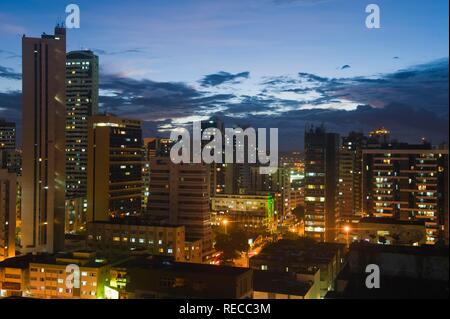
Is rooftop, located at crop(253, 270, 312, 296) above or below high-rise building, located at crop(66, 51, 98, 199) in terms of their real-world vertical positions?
below

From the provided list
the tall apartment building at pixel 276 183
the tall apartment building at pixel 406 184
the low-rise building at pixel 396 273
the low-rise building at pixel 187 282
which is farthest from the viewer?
the tall apartment building at pixel 276 183

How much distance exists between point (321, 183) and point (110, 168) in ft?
24.0

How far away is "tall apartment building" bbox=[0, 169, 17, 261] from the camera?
430 inches

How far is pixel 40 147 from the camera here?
12484mm

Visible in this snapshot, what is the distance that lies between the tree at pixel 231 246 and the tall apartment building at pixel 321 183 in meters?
3.42

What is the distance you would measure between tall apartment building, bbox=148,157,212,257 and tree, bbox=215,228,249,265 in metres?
0.43

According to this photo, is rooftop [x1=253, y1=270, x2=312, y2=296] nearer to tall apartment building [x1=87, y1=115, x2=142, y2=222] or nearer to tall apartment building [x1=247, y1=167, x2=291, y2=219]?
tall apartment building [x1=87, y1=115, x2=142, y2=222]

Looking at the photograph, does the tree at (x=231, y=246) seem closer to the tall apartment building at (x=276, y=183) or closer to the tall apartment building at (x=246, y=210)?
the tall apartment building at (x=246, y=210)

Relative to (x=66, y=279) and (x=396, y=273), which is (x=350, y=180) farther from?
(x=396, y=273)

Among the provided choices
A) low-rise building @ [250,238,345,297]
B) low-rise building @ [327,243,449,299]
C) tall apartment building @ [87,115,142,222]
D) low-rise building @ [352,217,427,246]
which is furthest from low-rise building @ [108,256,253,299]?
tall apartment building @ [87,115,142,222]

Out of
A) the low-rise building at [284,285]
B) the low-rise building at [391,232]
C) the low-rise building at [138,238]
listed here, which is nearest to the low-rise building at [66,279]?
the low-rise building at [138,238]

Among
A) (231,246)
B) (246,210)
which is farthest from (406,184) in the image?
(231,246)

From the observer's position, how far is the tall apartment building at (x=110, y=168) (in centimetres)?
1584

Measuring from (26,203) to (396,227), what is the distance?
9.75 m
